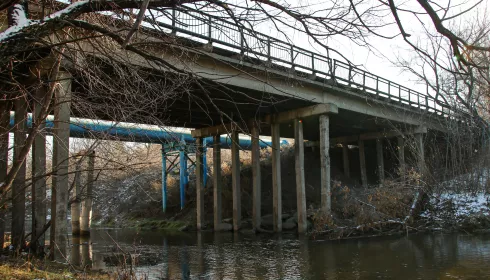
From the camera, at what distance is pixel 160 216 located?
29.4 meters

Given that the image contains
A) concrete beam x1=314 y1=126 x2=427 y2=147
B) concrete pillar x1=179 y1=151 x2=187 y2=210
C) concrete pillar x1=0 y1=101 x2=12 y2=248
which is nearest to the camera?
concrete pillar x1=0 y1=101 x2=12 y2=248

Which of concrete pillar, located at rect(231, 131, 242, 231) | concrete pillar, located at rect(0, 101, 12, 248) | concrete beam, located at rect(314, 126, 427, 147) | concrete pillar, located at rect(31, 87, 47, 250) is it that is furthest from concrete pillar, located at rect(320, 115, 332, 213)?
concrete pillar, located at rect(0, 101, 12, 248)

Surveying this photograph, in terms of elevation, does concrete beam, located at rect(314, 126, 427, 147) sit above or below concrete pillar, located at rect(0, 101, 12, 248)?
above

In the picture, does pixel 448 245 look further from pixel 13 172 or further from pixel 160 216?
pixel 160 216

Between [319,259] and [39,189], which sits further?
[319,259]

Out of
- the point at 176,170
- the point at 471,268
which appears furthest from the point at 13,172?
the point at 176,170

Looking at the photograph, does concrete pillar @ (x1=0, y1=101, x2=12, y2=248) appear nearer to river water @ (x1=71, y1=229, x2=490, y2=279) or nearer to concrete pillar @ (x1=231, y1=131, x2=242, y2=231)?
river water @ (x1=71, y1=229, x2=490, y2=279)

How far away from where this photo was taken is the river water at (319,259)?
8781mm

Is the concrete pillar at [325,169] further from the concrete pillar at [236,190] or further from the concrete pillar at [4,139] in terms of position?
the concrete pillar at [4,139]

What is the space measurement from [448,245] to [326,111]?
25.6ft

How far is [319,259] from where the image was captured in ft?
35.7

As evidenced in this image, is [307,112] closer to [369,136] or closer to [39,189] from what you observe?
[369,136]

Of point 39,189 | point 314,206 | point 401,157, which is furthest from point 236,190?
point 39,189

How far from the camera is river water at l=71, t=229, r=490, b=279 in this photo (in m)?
8.78
